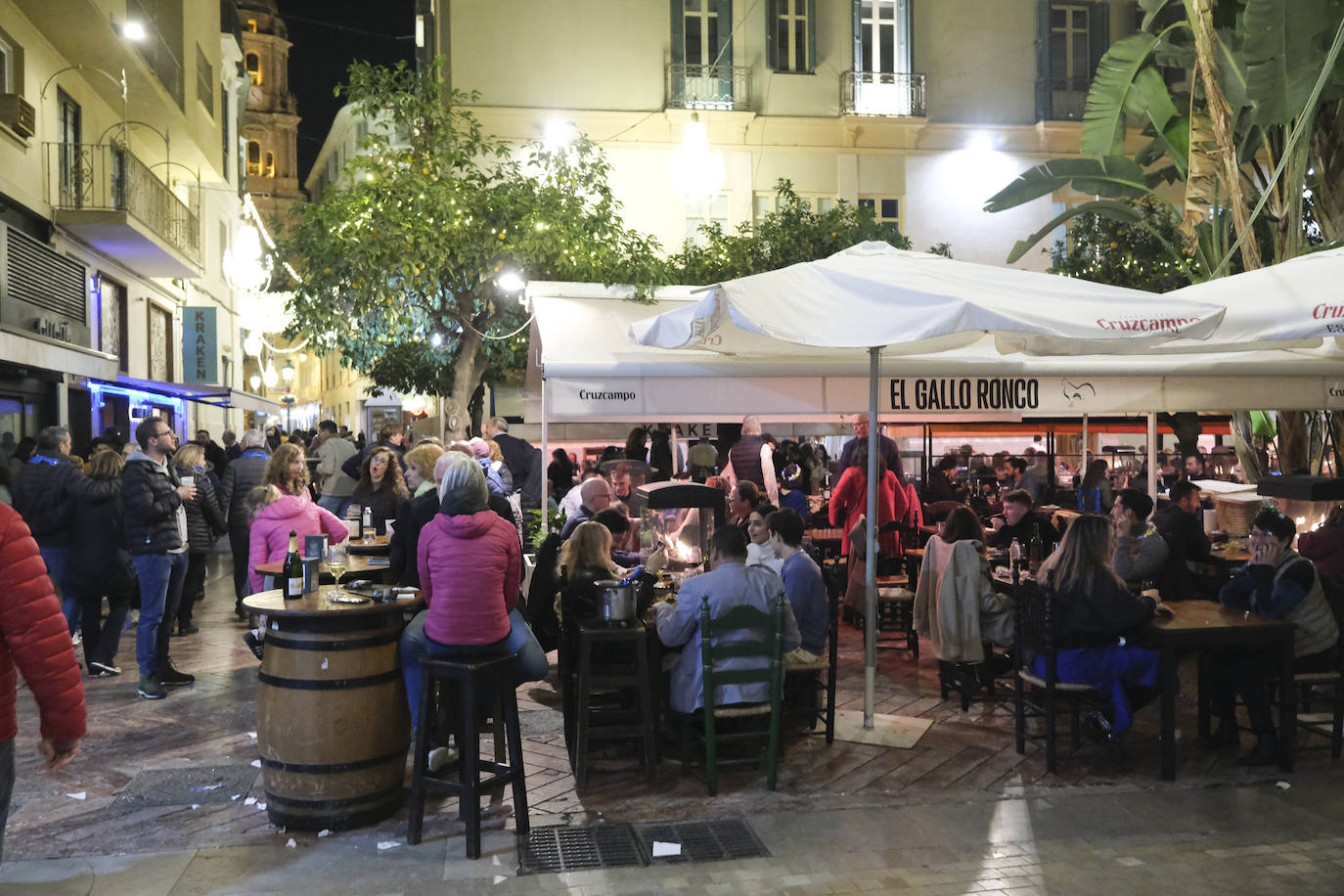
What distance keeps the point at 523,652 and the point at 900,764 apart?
7.49ft

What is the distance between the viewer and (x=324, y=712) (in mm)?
5070

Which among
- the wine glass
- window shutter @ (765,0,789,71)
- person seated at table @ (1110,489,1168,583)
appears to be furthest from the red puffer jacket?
window shutter @ (765,0,789,71)

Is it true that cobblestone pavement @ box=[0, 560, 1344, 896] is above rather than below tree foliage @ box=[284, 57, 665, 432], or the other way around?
below

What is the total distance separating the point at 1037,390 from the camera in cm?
863

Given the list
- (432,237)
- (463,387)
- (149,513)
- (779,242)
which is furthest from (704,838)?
(779,242)

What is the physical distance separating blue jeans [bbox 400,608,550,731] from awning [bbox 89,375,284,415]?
1071cm

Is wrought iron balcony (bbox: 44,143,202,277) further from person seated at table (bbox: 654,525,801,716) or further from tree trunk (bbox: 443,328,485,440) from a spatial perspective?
person seated at table (bbox: 654,525,801,716)

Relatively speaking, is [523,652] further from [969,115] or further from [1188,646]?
[969,115]

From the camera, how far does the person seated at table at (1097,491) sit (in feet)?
38.5

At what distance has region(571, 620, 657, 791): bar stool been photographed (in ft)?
18.6

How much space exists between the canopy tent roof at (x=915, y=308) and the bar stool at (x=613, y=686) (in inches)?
69.5

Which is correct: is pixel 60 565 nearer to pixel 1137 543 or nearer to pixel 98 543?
pixel 98 543

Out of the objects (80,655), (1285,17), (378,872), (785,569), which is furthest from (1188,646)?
(80,655)

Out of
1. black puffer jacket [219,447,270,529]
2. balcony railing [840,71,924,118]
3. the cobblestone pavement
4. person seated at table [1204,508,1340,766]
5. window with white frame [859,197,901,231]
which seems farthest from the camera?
window with white frame [859,197,901,231]
